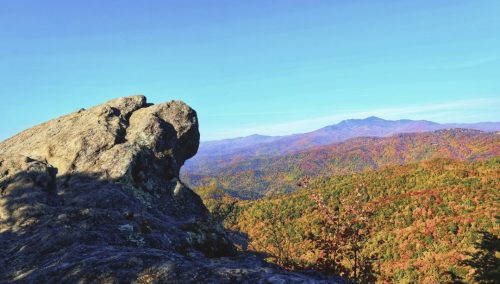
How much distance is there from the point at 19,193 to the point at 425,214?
64.9 meters

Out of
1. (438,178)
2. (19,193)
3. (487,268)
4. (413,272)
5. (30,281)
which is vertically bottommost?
(413,272)

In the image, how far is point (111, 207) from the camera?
12141mm

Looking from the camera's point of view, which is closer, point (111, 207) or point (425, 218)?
point (111, 207)

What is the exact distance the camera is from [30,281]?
19.9 feet

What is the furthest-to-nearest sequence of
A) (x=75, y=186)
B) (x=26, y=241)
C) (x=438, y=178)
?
(x=438, y=178)
(x=75, y=186)
(x=26, y=241)

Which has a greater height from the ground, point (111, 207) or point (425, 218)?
point (111, 207)

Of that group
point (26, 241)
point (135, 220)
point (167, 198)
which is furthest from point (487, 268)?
point (167, 198)

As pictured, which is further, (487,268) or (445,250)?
(445,250)

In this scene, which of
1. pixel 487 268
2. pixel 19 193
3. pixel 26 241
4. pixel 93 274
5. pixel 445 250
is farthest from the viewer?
pixel 445 250

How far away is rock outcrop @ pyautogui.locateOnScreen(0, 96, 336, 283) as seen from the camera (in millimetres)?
5895

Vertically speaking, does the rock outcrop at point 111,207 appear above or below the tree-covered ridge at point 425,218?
above

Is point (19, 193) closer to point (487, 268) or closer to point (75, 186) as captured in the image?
point (75, 186)

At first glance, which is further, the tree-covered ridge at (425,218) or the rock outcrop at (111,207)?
the tree-covered ridge at (425,218)

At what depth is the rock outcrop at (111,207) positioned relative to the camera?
5895mm
